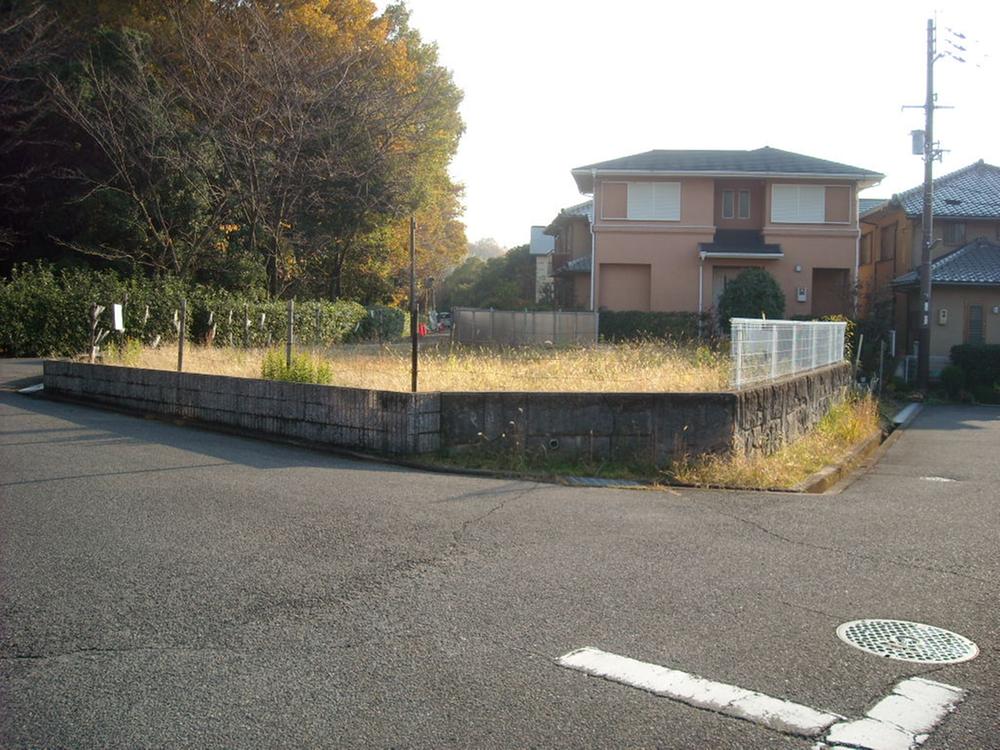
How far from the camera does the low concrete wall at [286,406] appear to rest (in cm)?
1040

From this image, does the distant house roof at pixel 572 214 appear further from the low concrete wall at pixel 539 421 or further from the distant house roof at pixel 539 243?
the low concrete wall at pixel 539 421

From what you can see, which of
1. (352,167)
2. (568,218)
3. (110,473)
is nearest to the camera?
(110,473)

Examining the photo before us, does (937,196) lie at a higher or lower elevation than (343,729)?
higher

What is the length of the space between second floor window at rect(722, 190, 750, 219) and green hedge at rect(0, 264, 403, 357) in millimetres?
16391

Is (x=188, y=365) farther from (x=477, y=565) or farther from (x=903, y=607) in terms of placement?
(x=903, y=607)

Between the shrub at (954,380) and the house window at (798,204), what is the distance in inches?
323

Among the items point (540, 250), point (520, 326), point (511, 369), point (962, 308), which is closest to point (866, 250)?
point (962, 308)

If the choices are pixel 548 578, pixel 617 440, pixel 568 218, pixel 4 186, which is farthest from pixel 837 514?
pixel 568 218

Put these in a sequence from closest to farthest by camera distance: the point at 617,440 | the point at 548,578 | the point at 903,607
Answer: the point at 903,607 → the point at 548,578 → the point at 617,440

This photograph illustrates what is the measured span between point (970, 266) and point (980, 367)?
13.8ft

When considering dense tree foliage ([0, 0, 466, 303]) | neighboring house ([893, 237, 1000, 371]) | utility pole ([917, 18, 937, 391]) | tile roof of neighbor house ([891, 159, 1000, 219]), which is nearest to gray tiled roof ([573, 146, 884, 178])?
tile roof of neighbor house ([891, 159, 1000, 219])

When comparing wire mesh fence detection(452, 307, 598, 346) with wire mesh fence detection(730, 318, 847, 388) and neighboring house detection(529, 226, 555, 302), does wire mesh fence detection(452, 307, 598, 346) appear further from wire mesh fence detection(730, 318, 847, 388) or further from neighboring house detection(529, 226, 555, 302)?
neighboring house detection(529, 226, 555, 302)

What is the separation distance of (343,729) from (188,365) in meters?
12.6

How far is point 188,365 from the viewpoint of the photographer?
603 inches
